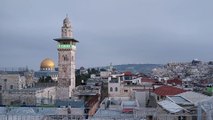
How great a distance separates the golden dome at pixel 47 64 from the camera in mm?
67188

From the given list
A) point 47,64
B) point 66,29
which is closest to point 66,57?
point 66,29

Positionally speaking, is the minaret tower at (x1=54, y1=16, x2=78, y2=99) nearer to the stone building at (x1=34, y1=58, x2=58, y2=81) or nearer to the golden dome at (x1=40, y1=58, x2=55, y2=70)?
the stone building at (x1=34, y1=58, x2=58, y2=81)

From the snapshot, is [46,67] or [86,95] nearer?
[86,95]

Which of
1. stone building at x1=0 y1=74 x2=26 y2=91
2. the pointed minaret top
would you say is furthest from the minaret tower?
stone building at x1=0 y1=74 x2=26 y2=91

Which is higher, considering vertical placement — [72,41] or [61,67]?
[72,41]

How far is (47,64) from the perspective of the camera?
67500 mm

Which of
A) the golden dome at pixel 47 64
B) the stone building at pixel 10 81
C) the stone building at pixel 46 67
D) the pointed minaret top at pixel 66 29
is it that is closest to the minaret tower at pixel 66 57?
the pointed minaret top at pixel 66 29

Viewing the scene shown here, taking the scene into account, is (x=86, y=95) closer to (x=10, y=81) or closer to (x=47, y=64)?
(x=10, y=81)

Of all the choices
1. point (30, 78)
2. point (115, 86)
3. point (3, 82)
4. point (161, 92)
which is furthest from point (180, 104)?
point (30, 78)

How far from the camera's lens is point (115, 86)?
1245 inches

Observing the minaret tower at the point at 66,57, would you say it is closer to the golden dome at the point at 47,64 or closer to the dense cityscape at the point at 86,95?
the dense cityscape at the point at 86,95

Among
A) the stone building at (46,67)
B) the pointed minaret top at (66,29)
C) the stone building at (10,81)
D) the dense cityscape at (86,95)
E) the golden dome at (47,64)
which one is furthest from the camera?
the golden dome at (47,64)

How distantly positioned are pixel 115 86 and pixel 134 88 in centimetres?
186

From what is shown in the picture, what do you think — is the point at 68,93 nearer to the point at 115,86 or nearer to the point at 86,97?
the point at 86,97
